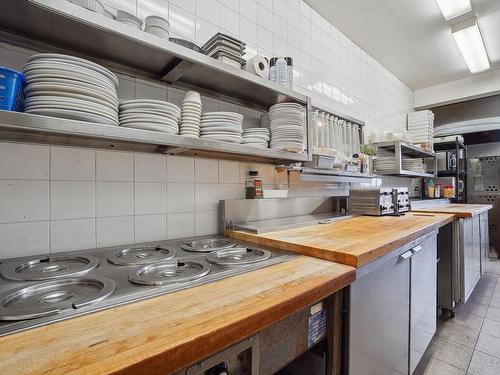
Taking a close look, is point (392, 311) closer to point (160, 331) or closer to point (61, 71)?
point (160, 331)

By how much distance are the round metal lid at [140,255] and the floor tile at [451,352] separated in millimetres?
2081

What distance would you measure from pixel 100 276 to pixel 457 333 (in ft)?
9.10

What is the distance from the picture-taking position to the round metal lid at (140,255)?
1.01 meters

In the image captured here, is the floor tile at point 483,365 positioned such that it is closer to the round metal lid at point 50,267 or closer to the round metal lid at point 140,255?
the round metal lid at point 140,255

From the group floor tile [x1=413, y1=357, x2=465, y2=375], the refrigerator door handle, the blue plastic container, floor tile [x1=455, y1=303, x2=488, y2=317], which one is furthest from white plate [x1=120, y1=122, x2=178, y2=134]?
floor tile [x1=455, y1=303, x2=488, y2=317]

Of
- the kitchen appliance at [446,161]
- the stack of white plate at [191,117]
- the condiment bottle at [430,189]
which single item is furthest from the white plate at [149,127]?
the kitchen appliance at [446,161]

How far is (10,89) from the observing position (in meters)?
0.79

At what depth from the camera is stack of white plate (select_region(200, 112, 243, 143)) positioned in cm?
130

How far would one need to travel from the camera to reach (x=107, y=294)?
2.29ft

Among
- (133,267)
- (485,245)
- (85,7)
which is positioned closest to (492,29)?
(485,245)

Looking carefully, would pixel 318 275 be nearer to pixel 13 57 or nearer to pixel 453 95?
pixel 13 57

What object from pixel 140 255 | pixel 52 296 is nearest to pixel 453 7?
pixel 140 255

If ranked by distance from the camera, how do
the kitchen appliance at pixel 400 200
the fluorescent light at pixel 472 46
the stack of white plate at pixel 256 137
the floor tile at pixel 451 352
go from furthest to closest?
1. the fluorescent light at pixel 472 46
2. the kitchen appliance at pixel 400 200
3. the floor tile at pixel 451 352
4. the stack of white plate at pixel 256 137

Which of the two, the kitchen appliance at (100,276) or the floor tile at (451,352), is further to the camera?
the floor tile at (451,352)
